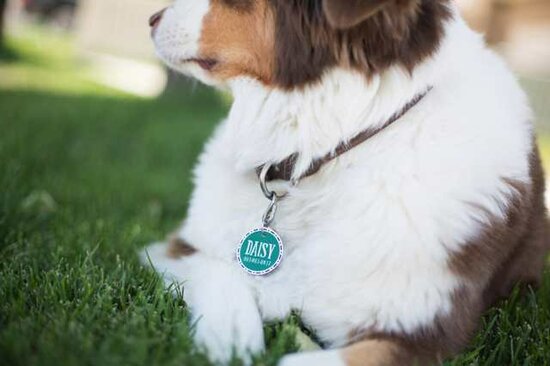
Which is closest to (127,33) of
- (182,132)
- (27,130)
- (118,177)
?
(182,132)

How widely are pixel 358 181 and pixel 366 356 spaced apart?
0.64 meters

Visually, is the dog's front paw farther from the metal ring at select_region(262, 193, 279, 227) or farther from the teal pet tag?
the metal ring at select_region(262, 193, 279, 227)

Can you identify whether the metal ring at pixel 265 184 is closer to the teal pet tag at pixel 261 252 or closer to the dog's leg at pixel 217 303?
the teal pet tag at pixel 261 252

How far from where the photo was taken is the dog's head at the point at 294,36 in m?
2.43

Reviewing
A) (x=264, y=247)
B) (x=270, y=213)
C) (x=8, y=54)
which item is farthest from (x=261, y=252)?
(x=8, y=54)

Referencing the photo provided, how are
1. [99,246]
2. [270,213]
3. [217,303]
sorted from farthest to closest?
1. [99,246]
2. [270,213]
3. [217,303]

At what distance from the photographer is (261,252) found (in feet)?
8.63

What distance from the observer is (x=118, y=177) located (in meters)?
5.48

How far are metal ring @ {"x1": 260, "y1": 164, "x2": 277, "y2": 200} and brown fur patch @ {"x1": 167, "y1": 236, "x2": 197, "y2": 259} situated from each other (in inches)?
16.5

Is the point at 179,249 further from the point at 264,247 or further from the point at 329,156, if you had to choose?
the point at 329,156

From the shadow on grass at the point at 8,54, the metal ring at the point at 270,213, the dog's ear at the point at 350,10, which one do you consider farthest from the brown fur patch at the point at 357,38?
the shadow on grass at the point at 8,54

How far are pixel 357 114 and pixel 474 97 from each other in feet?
1.47

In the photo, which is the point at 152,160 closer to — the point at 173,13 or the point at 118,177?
the point at 118,177

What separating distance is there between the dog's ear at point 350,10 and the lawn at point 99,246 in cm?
103
